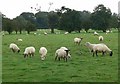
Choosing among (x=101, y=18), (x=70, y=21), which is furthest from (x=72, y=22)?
(x=101, y=18)

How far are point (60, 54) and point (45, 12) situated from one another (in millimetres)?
137153

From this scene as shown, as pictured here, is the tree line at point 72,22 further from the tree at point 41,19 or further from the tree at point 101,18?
the tree at point 41,19

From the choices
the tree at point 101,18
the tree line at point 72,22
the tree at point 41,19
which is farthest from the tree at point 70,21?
the tree at point 41,19

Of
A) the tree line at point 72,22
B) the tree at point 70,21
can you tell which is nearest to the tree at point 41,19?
the tree line at point 72,22

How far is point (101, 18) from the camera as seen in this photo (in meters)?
118

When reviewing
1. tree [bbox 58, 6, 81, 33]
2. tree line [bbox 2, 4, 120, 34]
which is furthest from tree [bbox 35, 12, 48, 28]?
tree [bbox 58, 6, 81, 33]

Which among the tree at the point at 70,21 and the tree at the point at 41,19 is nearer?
the tree at the point at 70,21

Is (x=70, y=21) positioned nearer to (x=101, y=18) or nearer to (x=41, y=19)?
(x=101, y=18)

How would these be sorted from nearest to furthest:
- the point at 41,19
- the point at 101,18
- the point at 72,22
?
the point at 72,22
the point at 101,18
the point at 41,19

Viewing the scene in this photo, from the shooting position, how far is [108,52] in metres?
26.0

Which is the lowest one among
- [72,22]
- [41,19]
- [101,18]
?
[72,22]

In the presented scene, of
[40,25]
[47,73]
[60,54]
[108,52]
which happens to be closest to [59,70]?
[47,73]

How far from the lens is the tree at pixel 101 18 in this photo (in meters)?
116

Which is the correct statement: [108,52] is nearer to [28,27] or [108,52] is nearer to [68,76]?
[68,76]
